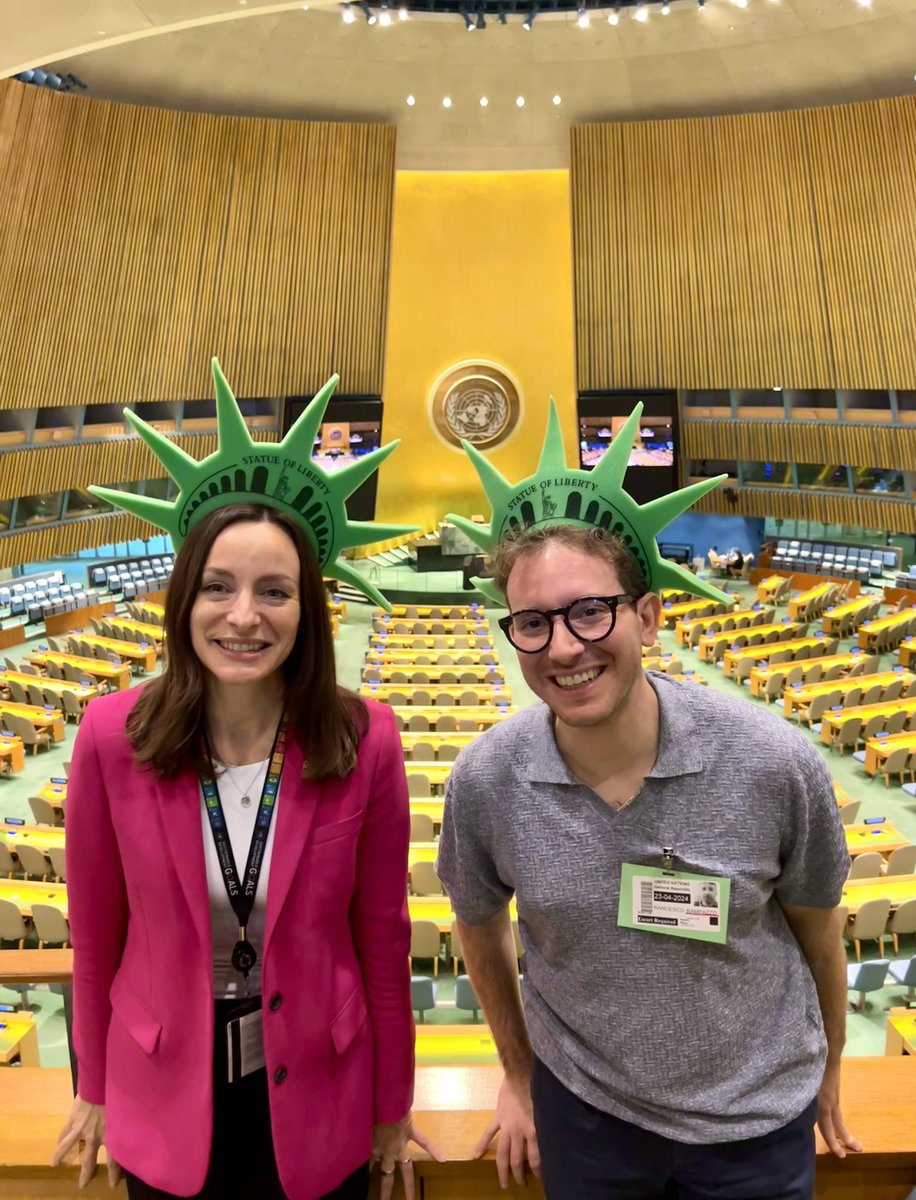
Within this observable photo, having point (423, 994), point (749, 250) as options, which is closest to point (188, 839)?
point (423, 994)

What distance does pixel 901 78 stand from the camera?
17938mm

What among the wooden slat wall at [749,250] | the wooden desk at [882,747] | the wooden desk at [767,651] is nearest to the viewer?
the wooden desk at [882,747]

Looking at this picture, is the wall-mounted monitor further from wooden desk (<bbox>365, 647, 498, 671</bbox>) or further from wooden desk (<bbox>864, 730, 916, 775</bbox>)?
wooden desk (<bbox>864, 730, 916, 775</bbox>)

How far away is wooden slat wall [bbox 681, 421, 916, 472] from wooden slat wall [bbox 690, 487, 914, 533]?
78 cm

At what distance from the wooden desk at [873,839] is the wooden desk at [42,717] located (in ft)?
31.4

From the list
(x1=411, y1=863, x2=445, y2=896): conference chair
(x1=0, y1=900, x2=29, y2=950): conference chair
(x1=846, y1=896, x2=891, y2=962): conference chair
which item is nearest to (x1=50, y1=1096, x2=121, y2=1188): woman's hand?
Answer: (x1=411, y1=863, x2=445, y2=896): conference chair

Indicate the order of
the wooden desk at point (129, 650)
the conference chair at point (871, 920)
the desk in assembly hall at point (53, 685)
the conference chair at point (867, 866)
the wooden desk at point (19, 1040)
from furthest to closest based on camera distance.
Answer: the wooden desk at point (129, 650), the desk in assembly hall at point (53, 685), the conference chair at point (867, 866), the conference chair at point (871, 920), the wooden desk at point (19, 1040)

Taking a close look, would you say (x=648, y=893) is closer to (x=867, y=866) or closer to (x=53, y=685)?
(x=867, y=866)

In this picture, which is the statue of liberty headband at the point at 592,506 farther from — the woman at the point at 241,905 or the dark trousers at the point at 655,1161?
the dark trousers at the point at 655,1161

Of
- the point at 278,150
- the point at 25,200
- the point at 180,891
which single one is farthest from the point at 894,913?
the point at 278,150

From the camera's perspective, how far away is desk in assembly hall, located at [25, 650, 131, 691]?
14.7 metres

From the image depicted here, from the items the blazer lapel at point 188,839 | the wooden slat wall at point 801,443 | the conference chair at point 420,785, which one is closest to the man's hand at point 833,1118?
the blazer lapel at point 188,839

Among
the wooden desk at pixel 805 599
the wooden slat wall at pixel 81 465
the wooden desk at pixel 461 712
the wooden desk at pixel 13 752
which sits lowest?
the wooden desk at pixel 13 752

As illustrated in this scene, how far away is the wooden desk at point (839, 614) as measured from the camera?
58.4 feet
